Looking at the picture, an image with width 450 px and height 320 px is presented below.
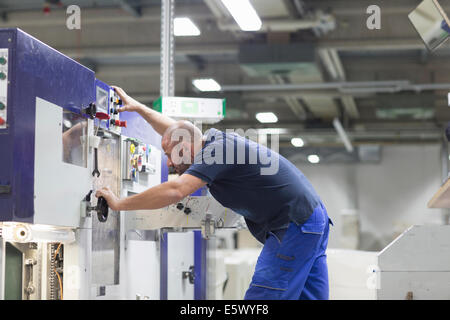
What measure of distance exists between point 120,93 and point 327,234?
1267 mm

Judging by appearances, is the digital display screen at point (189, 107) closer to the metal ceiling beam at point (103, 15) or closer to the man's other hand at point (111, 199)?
the man's other hand at point (111, 199)

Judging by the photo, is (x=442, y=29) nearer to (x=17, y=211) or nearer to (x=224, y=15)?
(x=17, y=211)

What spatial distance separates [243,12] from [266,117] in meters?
6.79

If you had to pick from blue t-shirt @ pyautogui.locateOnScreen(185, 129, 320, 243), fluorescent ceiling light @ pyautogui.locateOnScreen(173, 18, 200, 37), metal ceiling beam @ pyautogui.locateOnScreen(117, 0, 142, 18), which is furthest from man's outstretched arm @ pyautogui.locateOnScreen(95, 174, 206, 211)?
metal ceiling beam @ pyautogui.locateOnScreen(117, 0, 142, 18)

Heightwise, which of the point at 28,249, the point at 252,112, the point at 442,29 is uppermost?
the point at 252,112

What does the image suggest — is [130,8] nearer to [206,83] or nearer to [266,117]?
[206,83]

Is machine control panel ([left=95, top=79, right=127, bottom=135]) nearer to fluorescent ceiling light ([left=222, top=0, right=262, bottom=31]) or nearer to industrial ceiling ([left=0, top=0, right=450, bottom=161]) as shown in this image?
fluorescent ceiling light ([left=222, top=0, right=262, bottom=31])

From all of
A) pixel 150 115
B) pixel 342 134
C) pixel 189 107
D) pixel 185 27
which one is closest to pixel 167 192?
pixel 150 115

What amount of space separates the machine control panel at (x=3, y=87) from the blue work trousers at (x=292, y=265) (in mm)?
1099

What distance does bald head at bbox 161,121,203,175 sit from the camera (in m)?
2.53

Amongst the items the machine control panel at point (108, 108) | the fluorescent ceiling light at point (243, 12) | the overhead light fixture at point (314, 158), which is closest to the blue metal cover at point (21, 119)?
the machine control panel at point (108, 108)

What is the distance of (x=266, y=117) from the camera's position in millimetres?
10797

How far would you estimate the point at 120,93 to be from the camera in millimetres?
3152

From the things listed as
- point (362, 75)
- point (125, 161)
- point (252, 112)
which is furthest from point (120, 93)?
point (252, 112)
